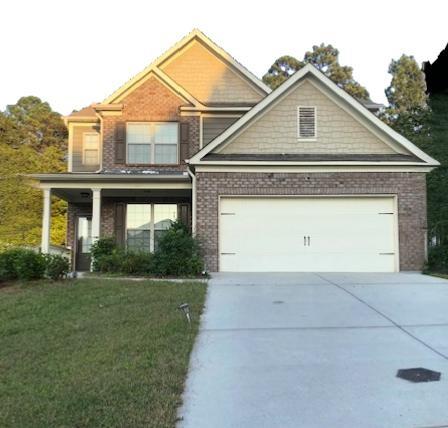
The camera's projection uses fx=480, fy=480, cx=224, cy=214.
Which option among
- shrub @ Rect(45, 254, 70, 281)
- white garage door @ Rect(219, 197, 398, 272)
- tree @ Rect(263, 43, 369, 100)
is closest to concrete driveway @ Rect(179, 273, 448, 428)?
white garage door @ Rect(219, 197, 398, 272)

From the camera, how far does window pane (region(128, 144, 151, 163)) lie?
16.8 metres

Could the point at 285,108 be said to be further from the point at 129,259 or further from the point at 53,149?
the point at 53,149

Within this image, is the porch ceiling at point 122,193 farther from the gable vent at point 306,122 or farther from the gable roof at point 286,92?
the gable vent at point 306,122

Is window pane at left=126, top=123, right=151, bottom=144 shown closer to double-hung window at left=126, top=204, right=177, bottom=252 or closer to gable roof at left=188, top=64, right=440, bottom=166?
double-hung window at left=126, top=204, right=177, bottom=252

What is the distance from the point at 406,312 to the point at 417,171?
6214mm

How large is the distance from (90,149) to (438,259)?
40.3 feet

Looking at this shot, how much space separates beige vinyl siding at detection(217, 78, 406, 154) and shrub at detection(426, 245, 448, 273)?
9.46 ft

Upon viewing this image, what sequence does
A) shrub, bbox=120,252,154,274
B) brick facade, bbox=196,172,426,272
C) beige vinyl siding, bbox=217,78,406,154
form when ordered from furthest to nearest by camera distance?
beige vinyl siding, bbox=217,78,406,154 → brick facade, bbox=196,172,426,272 → shrub, bbox=120,252,154,274

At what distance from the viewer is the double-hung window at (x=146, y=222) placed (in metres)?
16.7

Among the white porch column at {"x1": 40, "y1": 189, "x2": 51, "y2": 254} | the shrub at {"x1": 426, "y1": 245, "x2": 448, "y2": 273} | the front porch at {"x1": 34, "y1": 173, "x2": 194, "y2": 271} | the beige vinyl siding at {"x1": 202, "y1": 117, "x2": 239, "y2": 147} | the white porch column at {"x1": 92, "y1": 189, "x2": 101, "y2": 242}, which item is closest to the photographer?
the shrub at {"x1": 426, "y1": 245, "x2": 448, "y2": 273}

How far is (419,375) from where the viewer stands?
5035 millimetres

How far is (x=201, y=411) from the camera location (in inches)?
167

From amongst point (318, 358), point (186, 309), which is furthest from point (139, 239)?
point (318, 358)

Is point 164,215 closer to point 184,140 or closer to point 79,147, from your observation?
point 184,140
